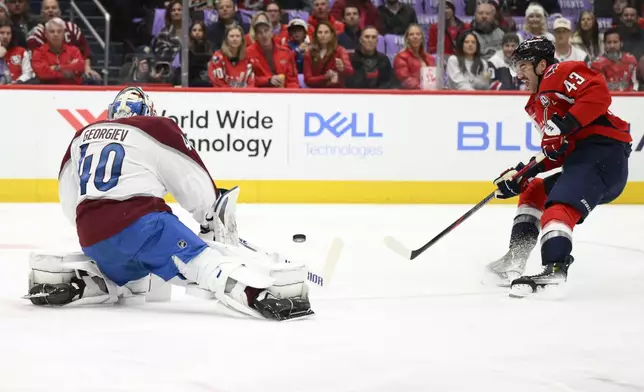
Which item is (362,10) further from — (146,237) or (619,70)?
(146,237)

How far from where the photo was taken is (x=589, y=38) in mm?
7863

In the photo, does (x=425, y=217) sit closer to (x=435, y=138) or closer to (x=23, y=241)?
(x=435, y=138)

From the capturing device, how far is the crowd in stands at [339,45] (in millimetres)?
7746

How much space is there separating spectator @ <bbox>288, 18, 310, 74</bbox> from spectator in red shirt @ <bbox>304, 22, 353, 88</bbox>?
6cm

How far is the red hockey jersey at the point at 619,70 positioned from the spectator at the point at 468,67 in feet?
2.74

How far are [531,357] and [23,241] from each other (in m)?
3.48

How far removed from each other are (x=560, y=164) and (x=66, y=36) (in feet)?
14.9

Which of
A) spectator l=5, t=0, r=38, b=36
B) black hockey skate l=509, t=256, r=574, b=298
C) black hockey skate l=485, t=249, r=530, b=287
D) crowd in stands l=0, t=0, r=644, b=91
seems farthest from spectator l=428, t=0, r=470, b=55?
black hockey skate l=509, t=256, r=574, b=298

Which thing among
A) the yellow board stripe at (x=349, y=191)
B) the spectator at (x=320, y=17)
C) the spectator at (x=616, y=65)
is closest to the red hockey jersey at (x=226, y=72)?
the spectator at (x=320, y=17)

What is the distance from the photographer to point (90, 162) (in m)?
3.63

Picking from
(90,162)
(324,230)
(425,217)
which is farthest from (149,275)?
(425,217)

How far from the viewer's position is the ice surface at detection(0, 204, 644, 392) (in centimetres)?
265

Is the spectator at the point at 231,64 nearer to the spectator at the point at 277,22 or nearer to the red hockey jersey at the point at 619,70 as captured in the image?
the spectator at the point at 277,22

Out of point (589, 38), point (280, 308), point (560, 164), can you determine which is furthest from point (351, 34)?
point (280, 308)
